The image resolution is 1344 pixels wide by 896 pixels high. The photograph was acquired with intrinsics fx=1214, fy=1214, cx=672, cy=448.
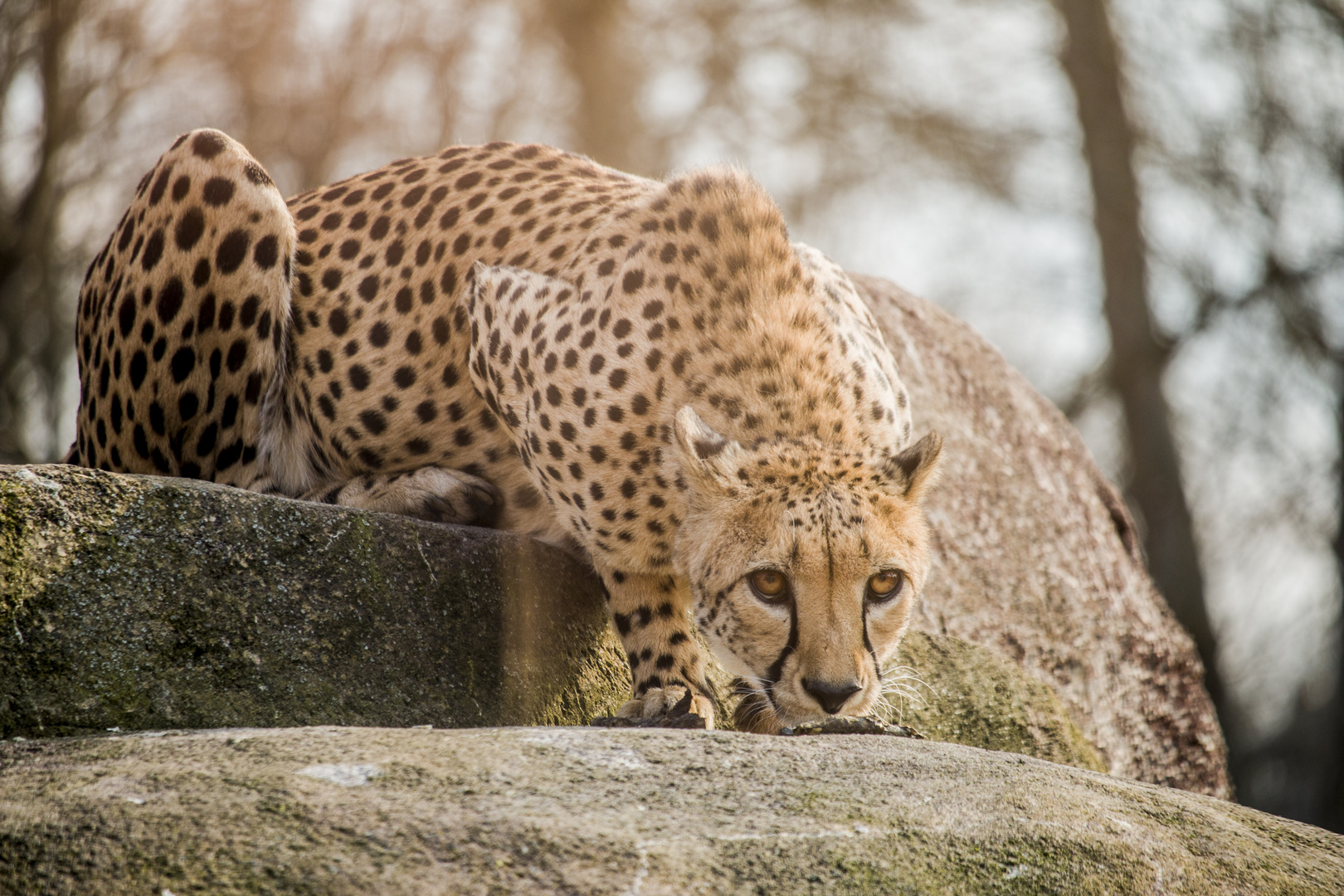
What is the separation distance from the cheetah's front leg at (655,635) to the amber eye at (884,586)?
0.71 meters

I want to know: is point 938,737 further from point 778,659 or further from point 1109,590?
point 1109,590

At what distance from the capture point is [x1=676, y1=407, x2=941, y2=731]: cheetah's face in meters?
3.21

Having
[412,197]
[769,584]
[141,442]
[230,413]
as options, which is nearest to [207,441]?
[230,413]

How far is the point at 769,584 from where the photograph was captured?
3.30 meters

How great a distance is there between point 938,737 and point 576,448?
1.75 m

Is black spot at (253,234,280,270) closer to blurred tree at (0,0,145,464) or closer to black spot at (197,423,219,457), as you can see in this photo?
black spot at (197,423,219,457)

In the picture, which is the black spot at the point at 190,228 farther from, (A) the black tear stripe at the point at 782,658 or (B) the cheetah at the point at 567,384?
(A) the black tear stripe at the point at 782,658

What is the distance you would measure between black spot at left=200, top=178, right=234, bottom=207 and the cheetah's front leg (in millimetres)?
1964

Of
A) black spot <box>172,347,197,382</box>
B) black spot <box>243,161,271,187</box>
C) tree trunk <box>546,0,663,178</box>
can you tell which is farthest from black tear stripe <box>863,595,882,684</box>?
tree trunk <box>546,0,663,178</box>

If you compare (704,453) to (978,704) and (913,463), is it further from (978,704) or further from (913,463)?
(978,704)

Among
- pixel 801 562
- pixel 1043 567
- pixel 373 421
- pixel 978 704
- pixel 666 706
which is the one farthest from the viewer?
pixel 1043 567

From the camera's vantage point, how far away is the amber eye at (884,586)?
131 inches

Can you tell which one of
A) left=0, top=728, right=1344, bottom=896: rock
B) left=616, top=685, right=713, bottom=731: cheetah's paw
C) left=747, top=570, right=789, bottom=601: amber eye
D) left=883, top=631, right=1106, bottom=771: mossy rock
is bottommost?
left=883, top=631, right=1106, bottom=771: mossy rock

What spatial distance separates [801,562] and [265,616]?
4.59ft
